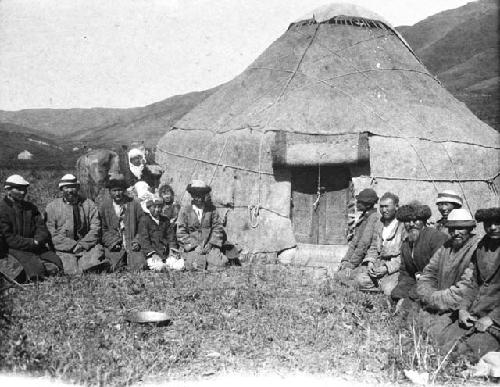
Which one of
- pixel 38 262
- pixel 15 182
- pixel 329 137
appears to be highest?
pixel 329 137

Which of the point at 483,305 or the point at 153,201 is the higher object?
the point at 153,201

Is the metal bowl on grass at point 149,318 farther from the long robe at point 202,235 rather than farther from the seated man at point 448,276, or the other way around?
the long robe at point 202,235

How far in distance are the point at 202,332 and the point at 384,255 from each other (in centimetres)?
248

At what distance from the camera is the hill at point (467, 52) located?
89.5 feet

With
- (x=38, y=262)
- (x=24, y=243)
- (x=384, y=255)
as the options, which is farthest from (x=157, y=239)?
(x=384, y=255)

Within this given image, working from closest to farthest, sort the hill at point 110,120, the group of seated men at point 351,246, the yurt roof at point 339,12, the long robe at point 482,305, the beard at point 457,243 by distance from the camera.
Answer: the long robe at point 482,305 → the group of seated men at point 351,246 → the beard at point 457,243 → the yurt roof at point 339,12 → the hill at point 110,120

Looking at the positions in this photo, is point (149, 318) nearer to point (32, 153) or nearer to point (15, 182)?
point (15, 182)

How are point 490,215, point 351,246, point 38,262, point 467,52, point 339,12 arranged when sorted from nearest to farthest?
point 490,215 → point 38,262 → point 351,246 → point 339,12 → point 467,52

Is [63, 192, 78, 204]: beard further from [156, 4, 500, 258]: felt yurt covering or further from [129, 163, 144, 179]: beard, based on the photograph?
[156, 4, 500, 258]: felt yurt covering

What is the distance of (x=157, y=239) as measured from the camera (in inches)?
286

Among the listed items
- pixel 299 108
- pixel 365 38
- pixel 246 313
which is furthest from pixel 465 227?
pixel 365 38

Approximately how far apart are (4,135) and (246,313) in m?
27.2

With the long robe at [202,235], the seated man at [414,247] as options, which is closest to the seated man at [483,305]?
the seated man at [414,247]

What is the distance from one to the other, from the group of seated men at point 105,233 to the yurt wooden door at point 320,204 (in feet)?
4.17
